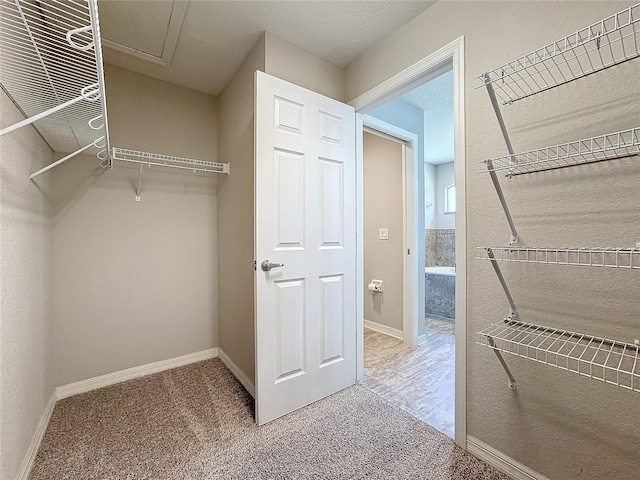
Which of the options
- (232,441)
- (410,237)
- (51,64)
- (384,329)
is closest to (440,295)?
(384,329)

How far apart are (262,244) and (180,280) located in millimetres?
1221

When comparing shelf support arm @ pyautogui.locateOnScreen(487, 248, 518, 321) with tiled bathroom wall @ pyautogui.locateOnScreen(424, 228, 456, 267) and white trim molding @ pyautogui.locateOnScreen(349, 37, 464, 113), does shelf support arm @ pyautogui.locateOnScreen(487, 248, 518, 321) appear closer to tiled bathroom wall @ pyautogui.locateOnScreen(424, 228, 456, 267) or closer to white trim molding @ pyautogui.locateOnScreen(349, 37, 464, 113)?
→ white trim molding @ pyautogui.locateOnScreen(349, 37, 464, 113)

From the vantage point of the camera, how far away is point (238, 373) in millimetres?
2145

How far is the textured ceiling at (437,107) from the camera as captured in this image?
2484mm

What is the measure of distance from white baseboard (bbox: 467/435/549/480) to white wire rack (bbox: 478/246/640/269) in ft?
3.01

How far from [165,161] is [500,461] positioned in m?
2.89

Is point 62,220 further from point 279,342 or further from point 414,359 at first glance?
point 414,359

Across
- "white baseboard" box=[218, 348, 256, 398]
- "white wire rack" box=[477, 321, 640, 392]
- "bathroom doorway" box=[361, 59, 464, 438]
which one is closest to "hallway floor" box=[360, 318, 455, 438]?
"bathroom doorway" box=[361, 59, 464, 438]

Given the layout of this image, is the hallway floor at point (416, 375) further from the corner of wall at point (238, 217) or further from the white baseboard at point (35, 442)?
the white baseboard at point (35, 442)

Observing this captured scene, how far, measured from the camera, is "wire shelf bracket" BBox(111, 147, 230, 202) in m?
1.99

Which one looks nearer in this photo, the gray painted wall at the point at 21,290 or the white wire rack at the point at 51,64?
the white wire rack at the point at 51,64

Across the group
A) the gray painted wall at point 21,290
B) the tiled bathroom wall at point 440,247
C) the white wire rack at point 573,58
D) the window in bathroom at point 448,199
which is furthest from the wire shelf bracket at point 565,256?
the window in bathroom at point 448,199

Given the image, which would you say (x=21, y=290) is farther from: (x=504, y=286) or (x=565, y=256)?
(x=565, y=256)

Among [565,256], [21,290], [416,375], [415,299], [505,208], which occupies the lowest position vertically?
[416,375]
